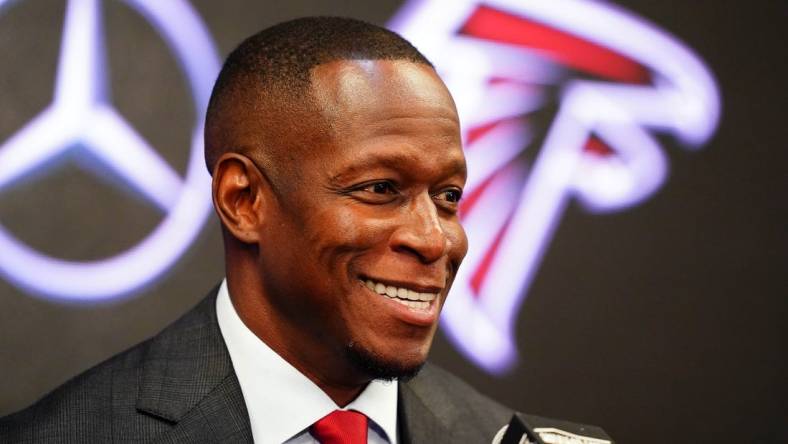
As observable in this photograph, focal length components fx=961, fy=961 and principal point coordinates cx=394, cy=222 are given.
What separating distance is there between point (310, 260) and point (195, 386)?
0.98ft

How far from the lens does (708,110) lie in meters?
2.82

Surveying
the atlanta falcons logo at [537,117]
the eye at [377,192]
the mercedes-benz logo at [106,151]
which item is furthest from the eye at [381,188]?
the atlanta falcons logo at [537,117]

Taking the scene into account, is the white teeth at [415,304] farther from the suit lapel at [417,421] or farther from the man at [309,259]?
the suit lapel at [417,421]

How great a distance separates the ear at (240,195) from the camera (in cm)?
164

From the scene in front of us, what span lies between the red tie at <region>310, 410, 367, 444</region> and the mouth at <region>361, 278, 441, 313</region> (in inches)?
9.1

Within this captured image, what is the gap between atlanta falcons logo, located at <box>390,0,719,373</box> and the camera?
2.63 m

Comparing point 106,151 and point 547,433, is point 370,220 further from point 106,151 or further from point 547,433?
point 106,151

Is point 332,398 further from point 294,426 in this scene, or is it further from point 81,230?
point 81,230

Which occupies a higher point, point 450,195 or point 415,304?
point 450,195

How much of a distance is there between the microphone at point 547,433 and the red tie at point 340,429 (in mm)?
441

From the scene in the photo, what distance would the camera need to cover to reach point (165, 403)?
1.60 meters

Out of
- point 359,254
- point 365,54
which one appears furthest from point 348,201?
point 365,54

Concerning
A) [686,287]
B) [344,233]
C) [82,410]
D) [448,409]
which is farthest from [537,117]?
[82,410]

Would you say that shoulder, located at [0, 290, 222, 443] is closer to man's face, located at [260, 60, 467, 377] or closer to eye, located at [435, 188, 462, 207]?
man's face, located at [260, 60, 467, 377]
